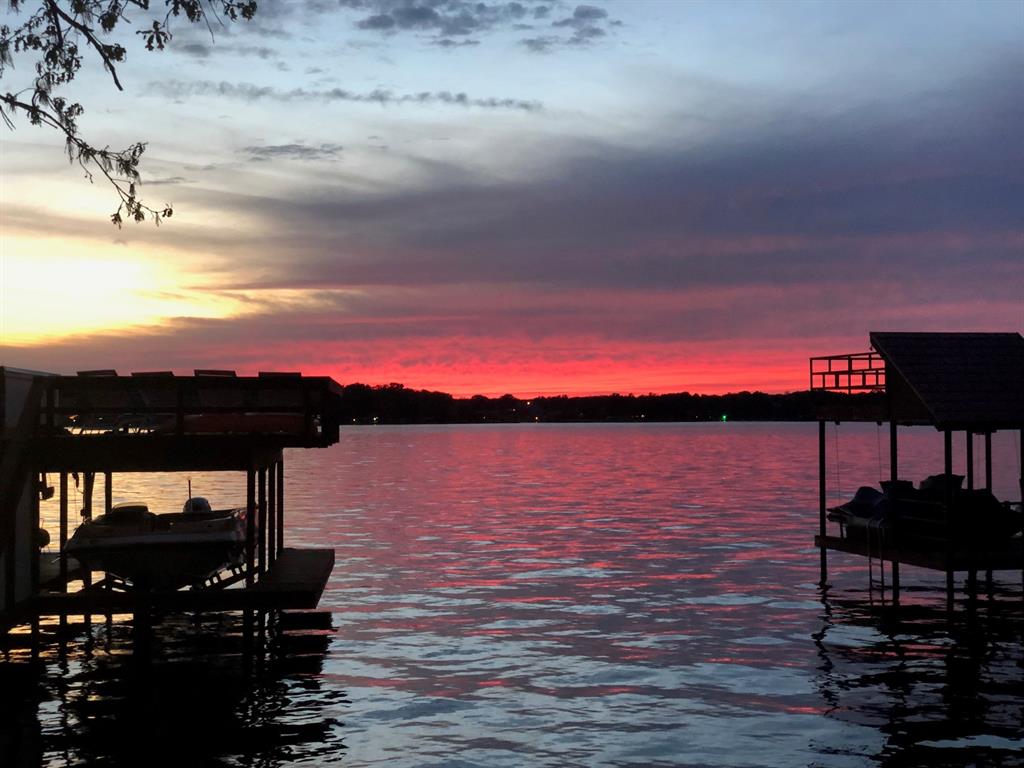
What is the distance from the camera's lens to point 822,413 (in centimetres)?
3350

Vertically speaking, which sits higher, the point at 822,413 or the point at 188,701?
the point at 822,413

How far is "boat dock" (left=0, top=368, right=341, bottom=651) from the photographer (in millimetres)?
21500

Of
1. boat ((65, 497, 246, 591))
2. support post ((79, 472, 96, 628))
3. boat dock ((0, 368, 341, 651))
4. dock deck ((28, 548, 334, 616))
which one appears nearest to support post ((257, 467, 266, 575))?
boat dock ((0, 368, 341, 651))

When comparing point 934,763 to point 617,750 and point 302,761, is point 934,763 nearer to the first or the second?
point 617,750

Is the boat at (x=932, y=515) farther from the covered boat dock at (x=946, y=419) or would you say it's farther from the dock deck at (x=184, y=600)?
the dock deck at (x=184, y=600)

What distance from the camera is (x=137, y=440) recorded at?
22.0 meters

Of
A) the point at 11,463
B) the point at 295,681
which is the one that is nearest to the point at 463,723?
the point at 295,681

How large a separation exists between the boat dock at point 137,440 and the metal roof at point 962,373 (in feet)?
45.5

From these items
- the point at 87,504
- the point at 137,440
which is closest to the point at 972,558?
the point at 137,440

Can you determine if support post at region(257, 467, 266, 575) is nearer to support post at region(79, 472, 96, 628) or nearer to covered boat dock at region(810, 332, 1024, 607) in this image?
A: support post at region(79, 472, 96, 628)

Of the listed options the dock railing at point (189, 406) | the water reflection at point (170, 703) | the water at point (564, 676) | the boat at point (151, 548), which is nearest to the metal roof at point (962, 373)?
the water at point (564, 676)

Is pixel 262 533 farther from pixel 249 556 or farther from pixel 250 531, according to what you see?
pixel 249 556

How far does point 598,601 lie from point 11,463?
17.2 m

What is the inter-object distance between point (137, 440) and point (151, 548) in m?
2.52
